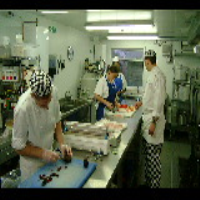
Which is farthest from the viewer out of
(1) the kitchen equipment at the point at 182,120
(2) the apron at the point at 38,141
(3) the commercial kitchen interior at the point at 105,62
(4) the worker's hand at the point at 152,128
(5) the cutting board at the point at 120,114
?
(1) the kitchen equipment at the point at 182,120

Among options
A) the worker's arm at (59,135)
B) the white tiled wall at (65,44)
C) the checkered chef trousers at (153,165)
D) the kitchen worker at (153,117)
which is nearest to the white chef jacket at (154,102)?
the kitchen worker at (153,117)

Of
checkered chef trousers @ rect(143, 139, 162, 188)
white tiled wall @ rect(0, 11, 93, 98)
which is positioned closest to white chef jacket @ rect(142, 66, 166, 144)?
checkered chef trousers @ rect(143, 139, 162, 188)

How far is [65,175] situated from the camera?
6.20ft

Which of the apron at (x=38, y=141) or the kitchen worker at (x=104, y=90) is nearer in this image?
the apron at (x=38, y=141)

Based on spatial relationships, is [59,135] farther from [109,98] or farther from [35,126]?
Result: [109,98]

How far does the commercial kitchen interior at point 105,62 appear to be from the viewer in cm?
404

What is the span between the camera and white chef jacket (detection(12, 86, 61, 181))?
6.84 feet

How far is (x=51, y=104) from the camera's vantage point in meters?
2.38

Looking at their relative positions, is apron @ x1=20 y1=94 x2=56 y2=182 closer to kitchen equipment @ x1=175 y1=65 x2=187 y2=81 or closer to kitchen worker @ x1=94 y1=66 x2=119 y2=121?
kitchen worker @ x1=94 y1=66 x2=119 y2=121

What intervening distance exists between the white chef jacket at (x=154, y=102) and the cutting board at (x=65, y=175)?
1.61 m

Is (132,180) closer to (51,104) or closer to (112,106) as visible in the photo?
(112,106)

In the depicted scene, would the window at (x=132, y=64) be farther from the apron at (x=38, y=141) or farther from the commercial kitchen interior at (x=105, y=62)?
the apron at (x=38, y=141)

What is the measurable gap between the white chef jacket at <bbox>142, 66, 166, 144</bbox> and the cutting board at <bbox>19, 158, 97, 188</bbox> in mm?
1606
